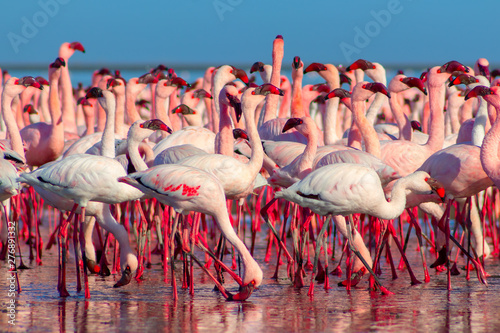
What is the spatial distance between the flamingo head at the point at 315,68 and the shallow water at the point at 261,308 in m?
3.37

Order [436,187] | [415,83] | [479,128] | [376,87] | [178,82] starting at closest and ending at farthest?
[436,187] < [376,87] < [415,83] < [479,128] < [178,82]

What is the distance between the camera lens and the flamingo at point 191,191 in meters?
6.96

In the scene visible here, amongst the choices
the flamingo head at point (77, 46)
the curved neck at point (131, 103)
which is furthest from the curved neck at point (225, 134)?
the flamingo head at point (77, 46)

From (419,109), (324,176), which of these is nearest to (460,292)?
(324,176)

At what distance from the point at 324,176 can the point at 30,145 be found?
5.98 meters

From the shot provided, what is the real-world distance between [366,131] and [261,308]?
2904 mm

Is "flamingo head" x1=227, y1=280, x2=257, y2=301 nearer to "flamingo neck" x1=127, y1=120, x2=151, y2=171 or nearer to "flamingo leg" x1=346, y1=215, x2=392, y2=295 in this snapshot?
"flamingo leg" x1=346, y1=215, x2=392, y2=295

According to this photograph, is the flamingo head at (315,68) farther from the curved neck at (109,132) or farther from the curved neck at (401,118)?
the curved neck at (109,132)

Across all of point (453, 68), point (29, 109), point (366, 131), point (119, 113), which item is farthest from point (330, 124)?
point (29, 109)

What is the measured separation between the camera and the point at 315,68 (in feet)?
35.5

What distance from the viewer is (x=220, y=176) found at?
7762mm

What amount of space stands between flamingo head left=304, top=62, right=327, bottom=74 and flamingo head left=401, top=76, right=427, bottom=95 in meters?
1.61

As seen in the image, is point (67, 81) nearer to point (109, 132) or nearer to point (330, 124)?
point (109, 132)

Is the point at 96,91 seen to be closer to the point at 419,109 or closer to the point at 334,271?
the point at 334,271
